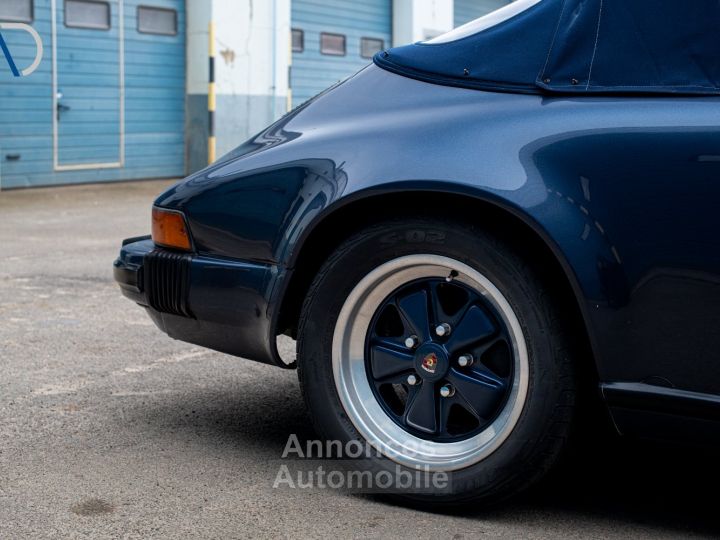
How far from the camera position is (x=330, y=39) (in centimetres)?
1841

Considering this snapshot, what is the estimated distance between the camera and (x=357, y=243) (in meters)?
3.00

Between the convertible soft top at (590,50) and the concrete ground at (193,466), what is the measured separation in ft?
3.17

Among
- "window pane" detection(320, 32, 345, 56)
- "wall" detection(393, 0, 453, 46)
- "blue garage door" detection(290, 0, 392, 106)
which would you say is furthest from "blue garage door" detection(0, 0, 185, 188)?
"wall" detection(393, 0, 453, 46)

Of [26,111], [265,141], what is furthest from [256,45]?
[265,141]

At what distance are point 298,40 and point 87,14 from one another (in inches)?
183

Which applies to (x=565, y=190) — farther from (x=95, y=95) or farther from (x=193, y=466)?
(x=95, y=95)

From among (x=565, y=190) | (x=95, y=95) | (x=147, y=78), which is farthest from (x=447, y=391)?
(x=147, y=78)

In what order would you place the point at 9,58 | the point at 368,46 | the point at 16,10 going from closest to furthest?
the point at 9,58 → the point at 16,10 → the point at 368,46

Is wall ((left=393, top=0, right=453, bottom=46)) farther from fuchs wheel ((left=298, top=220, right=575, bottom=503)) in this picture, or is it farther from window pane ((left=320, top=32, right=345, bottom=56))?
fuchs wheel ((left=298, top=220, right=575, bottom=503))

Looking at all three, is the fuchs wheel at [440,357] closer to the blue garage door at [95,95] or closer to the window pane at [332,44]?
the blue garage door at [95,95]

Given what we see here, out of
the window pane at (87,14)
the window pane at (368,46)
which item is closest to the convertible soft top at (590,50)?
the window pane at (87,14)

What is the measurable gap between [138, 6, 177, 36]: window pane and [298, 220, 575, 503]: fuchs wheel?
480 inches

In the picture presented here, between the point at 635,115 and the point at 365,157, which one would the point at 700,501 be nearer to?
the point at 635,115

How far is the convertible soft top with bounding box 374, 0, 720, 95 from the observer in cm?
276
